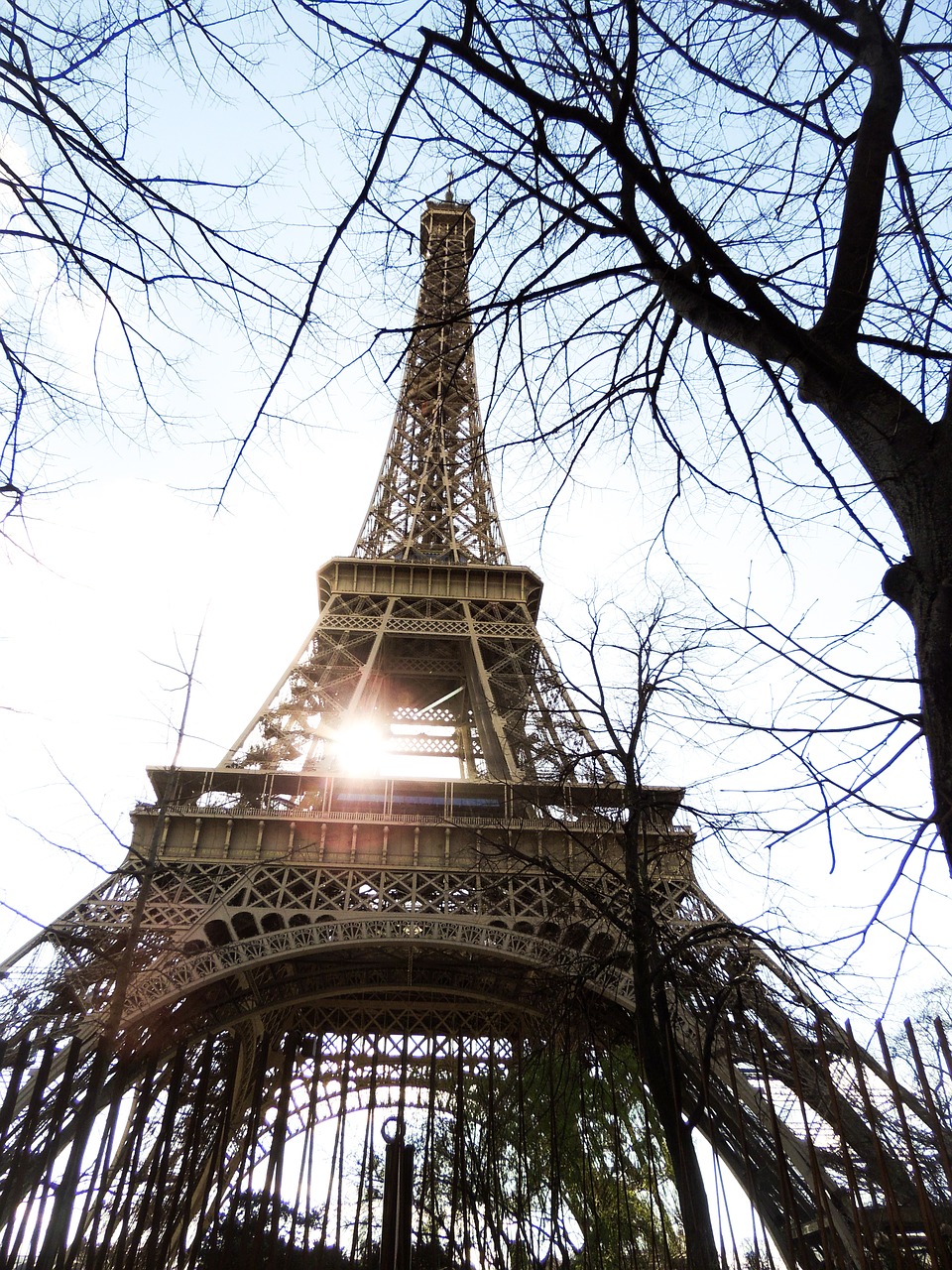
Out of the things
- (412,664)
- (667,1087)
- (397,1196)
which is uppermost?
(412,664)

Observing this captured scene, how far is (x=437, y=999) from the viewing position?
23.4 m

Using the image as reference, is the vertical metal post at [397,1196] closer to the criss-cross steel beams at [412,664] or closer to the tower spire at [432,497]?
the criss-cross steel beams at [412,664]

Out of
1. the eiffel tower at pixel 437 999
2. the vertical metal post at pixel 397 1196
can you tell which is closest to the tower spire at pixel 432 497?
the eiffel tower at pixel 437 999

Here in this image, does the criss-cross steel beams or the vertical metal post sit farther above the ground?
the criss-cross steel beams

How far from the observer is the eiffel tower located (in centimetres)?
661

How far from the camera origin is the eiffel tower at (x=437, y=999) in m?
6.61

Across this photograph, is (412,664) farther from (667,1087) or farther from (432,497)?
(667,1087)

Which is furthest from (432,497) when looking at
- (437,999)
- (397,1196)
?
(397,1196)

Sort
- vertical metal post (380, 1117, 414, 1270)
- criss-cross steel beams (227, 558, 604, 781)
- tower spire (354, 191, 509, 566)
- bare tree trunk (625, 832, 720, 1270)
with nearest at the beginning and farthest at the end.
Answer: bare tree trunk (625, 832, 720, 1270) < vertical metal post (380, 1117, 414, 1270) < criss-cross steel beams (227, 558, 604, 781) < tower spire (354, 191, 509, 566)

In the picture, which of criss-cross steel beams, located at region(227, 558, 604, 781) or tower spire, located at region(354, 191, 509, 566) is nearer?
criss-cross steel beams, located at region(227, 558, 604, 781)

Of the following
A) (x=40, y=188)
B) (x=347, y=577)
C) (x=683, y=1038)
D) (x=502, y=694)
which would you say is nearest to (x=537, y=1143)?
(x=683, y=1038)

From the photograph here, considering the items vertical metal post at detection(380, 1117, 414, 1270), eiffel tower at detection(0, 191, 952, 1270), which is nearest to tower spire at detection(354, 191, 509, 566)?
eiffel tower at detection(0, 191, 952, 1270)

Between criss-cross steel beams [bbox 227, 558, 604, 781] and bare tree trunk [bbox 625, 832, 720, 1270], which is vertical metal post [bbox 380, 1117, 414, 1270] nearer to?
bare tree trunk [bbox 625, 832, 720, 1270]

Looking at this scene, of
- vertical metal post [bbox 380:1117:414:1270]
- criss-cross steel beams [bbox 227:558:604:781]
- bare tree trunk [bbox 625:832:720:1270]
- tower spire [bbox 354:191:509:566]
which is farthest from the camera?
tower spire [bbox 354:191:509:566]
